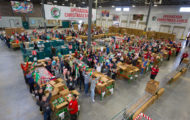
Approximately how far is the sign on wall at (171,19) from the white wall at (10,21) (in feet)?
109

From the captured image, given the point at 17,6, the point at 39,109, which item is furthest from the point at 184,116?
the point at 17,6

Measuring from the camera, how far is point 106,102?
6285 mm

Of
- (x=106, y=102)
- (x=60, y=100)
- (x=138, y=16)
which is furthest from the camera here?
(x=138, y=16)

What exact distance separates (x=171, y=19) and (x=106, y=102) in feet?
89.4

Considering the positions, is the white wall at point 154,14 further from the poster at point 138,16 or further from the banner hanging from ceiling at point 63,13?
the banner hanging from ceiling at point 63,13

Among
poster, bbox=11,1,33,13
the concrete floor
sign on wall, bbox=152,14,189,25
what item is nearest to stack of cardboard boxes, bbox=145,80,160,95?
the concrete floor

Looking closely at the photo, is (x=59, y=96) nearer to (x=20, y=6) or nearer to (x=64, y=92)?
(x=64, y=92)

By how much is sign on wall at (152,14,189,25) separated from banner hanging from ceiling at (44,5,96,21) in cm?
2226

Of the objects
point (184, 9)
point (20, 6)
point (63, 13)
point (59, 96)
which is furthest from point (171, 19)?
point (20, 6)

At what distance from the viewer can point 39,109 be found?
5.59 m

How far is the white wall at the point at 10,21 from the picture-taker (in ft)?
86.9

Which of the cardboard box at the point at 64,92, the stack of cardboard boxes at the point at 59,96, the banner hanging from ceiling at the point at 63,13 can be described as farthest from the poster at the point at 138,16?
the cardboard box at the point at 64,92

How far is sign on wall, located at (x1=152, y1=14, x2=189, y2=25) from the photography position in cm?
2340

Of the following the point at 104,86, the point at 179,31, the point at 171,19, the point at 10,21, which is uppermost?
the point at 171,19
